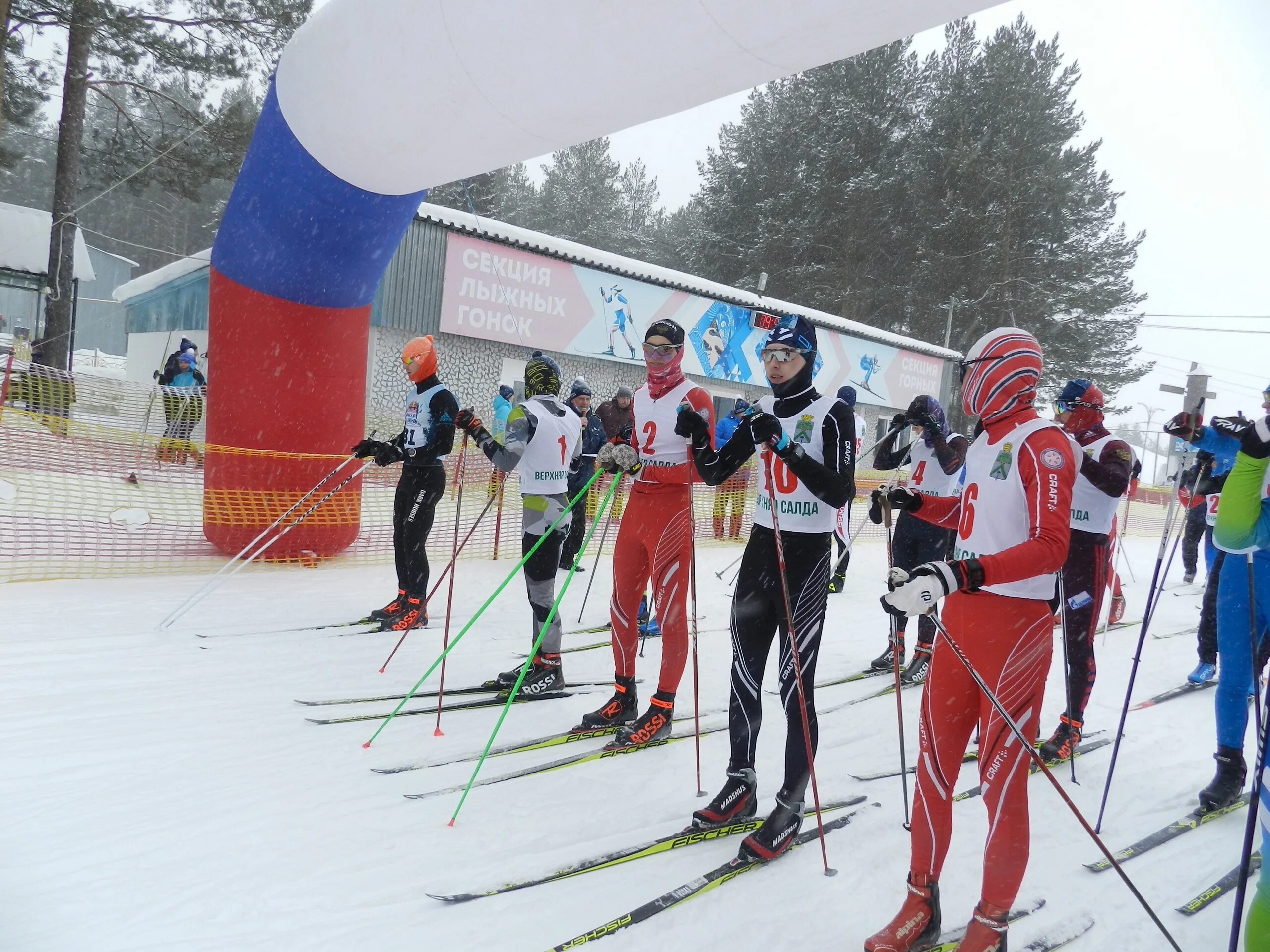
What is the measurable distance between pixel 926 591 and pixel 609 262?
1392 cm

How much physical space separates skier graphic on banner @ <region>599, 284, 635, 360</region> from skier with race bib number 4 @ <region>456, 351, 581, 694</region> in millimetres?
10805

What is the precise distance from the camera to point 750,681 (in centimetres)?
310

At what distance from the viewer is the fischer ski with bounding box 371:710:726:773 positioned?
341 cm

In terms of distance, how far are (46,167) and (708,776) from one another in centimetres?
6285

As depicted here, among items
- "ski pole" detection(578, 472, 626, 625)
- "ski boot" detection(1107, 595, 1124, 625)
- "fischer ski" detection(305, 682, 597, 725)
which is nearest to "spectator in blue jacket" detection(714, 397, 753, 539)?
"ski pole" detection(578, 472, 626, 625)

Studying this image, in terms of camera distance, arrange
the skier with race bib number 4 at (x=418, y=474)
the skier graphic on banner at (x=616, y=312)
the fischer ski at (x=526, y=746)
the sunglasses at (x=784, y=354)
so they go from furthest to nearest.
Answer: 1. the skier graphic on banner at (x=616, y=312)
2. the skier with race bib number 4 at (x=418, y=474)
3. the fischer ski at (x=526, y=746)
4. the sunglasses at (x=784, y=354)

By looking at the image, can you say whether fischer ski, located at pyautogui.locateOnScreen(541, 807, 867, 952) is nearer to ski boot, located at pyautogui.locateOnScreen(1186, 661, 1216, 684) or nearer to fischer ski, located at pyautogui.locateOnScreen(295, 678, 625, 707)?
fischer ski, located at pyautogui.locateOnScreen(295, 678, 625, 707)

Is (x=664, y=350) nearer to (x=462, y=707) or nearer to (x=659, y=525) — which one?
(x=659, y=525)

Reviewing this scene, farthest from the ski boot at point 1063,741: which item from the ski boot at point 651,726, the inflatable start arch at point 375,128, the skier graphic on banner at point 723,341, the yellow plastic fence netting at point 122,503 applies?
the skier graphic on banner at point 723,341

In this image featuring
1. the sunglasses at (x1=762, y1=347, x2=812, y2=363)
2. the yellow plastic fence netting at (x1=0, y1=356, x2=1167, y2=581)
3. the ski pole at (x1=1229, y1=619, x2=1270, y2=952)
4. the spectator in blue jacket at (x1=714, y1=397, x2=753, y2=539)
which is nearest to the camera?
the ski pole at (x1=1229, y1=619, x2=1270, y2=952)

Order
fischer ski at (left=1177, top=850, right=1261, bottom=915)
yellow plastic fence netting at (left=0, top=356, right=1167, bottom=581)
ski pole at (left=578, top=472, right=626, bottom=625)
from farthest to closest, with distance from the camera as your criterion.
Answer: yellow plastic fence netting at (left=0, top=356, right=1167, bottom=581), ski pole at (left=578, top=472, right=626, bottom=625), fischer ski at (left=1177, top=850, right=1261, bottom=915)

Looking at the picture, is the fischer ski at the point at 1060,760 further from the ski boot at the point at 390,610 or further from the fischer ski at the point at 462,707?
the ski boot at the point at 390,610

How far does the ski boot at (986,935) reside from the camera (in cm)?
228

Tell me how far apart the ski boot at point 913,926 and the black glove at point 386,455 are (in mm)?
4023
